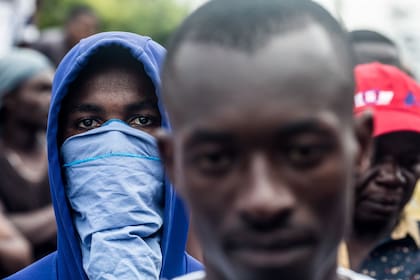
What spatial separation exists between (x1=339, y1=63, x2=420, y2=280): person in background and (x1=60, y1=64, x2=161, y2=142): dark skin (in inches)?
35.3

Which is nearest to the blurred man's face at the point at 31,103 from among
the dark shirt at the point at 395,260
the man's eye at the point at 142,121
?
the dark shirt at the point at 395,260

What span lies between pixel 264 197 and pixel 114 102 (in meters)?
1.66

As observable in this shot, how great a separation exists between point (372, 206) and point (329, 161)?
2.05m

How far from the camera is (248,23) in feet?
6.75

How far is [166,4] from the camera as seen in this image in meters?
37.4

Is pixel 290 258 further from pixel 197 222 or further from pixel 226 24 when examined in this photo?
pixel 226 24

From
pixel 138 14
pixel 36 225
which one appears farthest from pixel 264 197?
pixel 138 14

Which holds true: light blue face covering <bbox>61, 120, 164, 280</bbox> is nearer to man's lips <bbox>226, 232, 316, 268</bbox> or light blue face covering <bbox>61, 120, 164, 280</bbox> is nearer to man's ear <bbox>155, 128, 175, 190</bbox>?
man's ear <bbox>155, 128, 175, 190</bbox>

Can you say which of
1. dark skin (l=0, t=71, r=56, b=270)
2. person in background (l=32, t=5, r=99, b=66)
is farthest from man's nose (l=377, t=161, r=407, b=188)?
person in background (l=32, t=5, r=99, b=66)

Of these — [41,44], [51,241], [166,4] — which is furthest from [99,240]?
[166,4]

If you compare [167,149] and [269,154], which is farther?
[167,149]

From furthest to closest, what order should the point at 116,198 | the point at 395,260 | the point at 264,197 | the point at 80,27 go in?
the point at 80,27 < the point at 395,260 < the point at 116,198 < the point at 264,197

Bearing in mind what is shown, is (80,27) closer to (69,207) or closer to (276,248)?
(69,207)

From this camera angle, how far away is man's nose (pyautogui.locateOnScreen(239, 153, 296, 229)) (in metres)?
1.90
